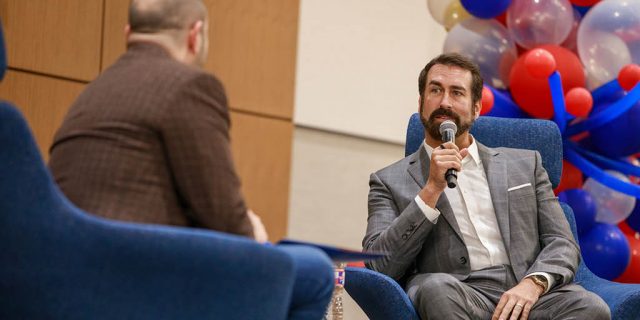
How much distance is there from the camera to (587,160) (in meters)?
3.89

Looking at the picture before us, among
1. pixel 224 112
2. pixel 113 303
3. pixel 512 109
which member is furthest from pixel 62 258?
pixel 512 109

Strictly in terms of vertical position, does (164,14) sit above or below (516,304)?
above

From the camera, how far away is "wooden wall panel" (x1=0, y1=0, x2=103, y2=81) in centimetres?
384

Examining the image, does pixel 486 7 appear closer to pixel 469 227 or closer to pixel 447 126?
pixel 447 126

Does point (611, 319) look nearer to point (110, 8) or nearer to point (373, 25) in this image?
point (110, 8)

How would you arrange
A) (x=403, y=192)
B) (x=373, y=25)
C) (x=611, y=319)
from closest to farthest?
(x=611, y=319), (x=403, y=192), (x=373, y=25)

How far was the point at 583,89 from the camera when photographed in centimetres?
374

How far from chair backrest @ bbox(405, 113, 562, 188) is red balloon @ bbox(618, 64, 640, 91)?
0.66 m

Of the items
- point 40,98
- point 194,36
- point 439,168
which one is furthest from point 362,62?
point 194,36

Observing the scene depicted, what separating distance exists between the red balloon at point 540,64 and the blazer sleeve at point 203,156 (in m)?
2.17

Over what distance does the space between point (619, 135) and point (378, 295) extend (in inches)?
65.3

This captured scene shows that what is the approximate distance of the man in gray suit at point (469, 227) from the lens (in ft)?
8.61

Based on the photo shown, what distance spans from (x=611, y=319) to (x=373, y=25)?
9.96 feet

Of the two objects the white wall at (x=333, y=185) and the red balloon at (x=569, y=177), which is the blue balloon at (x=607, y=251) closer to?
the red balloon at (x=569, y=177)
